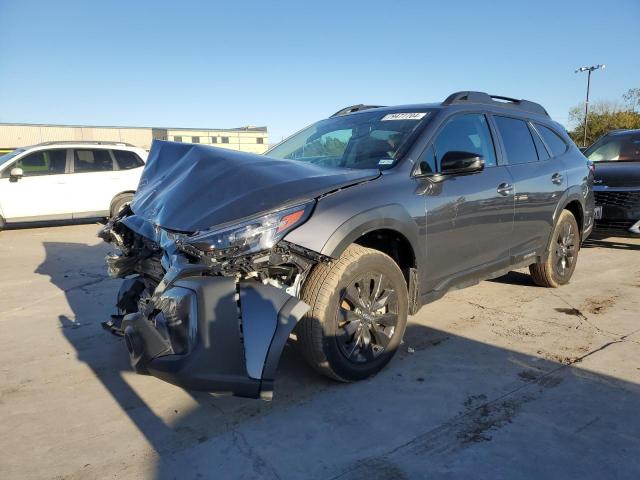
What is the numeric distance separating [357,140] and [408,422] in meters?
2.25

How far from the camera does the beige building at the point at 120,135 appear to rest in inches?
1890

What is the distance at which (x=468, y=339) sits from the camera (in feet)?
13.1

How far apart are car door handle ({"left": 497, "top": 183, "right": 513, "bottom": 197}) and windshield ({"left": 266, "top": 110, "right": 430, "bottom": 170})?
933 millimetres

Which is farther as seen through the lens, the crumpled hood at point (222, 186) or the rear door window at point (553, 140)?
the rear door window at point (553, 140)

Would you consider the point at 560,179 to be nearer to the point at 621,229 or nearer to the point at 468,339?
the point at 468,339

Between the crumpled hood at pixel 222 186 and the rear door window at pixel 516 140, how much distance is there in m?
1.78

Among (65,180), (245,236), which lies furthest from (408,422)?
(65,180)

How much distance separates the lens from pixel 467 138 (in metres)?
4.12

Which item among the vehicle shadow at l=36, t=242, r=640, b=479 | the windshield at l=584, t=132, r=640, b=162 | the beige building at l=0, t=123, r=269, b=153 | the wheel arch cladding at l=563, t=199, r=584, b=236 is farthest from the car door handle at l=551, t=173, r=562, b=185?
the beige building at l=0, t=123, r=269, b=153

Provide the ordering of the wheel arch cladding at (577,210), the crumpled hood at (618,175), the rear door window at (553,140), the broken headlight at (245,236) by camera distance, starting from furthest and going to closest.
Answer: the crumpled hood at (618,175)
the wheel arch cladding at (577,210)
the rear door window at (553,140)
the broken headlight at (245,236)

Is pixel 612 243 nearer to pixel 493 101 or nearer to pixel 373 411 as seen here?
pixel 493 101

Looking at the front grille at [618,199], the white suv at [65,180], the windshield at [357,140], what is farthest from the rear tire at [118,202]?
the front grille at [618,199]

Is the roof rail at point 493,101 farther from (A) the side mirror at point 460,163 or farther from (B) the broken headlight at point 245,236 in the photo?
(B) the broken headlight at point 245,236

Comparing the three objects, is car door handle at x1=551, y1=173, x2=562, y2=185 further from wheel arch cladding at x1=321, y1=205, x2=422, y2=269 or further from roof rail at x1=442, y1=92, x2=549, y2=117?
wheel arch cladding at x1=321, y1=205, x2=422, y2=269
